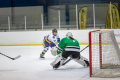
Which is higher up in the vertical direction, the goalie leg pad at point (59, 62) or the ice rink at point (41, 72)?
the goalie leg pad at point (59, 62)

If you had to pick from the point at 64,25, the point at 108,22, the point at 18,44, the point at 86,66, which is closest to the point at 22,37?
the point at 18,44

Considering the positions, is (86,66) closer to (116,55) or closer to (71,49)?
(71,49)

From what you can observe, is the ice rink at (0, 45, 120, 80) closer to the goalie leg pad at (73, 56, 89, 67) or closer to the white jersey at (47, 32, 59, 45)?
the goalie leg pad at (73, 56, 89, 67)

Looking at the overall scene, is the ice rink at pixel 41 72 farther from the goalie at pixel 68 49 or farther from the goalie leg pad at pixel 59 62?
the goalie at pixel 68 49

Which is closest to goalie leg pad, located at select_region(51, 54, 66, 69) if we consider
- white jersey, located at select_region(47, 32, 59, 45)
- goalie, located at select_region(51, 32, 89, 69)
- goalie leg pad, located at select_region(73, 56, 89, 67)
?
goalie, located at select_region(51, 32, 89, 69)

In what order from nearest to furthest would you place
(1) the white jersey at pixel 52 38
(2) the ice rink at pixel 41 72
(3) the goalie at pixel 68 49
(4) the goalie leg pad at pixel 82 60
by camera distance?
1. (2) the ice rink at pixel 41 72
2. (3) the goalie at pixel 68 49
3. (4) the goalie leg pad at pixel 82 60
4. (1) the white jersey at pixel 52 38

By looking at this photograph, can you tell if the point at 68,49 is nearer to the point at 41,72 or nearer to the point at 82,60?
the point at 82,60

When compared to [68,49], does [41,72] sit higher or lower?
lower

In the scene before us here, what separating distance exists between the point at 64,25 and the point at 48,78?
6237 mm

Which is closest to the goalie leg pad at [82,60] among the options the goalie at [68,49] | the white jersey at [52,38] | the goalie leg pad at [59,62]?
the goalie at [68,49]

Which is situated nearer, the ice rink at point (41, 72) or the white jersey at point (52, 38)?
the ice rink at point (41, 72)

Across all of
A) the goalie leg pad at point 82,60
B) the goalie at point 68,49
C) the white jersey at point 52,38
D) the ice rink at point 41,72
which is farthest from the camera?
the white jersey at point 52,38

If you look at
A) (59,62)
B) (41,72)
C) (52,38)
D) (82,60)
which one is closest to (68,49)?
(59,62)

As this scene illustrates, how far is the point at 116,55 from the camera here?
3.06 meters
